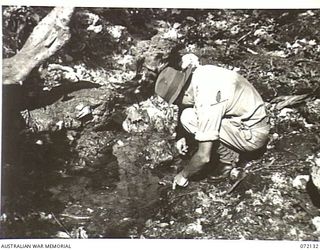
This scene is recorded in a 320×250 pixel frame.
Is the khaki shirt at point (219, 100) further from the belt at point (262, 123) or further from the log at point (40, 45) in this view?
the log at point (40, 45)

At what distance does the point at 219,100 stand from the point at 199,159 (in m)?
0.07

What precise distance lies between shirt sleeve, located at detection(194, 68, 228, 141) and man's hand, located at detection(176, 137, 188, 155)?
16 millimetres

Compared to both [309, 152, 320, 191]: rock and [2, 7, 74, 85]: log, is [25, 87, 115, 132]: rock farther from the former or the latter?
[309, 152, 320, 191]: rock

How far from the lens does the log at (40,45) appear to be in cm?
62

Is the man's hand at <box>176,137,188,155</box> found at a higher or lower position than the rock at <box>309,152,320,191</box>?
higher

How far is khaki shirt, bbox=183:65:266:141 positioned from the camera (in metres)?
0.63

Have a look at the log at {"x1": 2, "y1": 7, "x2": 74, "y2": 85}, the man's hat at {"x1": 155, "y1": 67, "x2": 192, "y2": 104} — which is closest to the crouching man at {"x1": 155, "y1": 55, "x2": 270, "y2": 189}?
the man's hat at {"x1": 155, "y1": 67, "x2": 192, "y2": 104}

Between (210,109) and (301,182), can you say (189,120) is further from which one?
(301,182)

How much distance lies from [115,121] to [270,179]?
0.65ft

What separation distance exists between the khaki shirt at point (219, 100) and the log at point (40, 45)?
0.17 metres
